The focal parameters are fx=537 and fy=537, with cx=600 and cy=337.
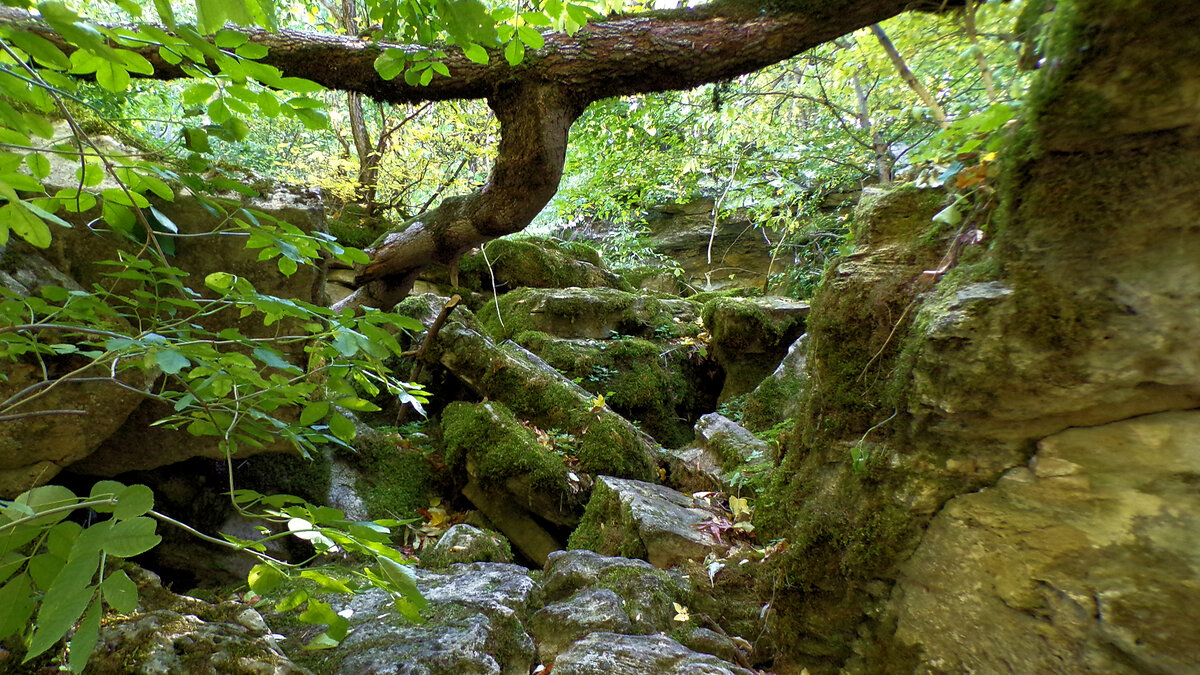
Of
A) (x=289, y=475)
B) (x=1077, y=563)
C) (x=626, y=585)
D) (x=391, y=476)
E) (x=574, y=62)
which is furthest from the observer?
(x=391, y=476)

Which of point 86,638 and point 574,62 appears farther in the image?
point 574,62

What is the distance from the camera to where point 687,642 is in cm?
225

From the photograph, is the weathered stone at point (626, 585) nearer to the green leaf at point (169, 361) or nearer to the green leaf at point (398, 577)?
the green leaf at point (398, 577)

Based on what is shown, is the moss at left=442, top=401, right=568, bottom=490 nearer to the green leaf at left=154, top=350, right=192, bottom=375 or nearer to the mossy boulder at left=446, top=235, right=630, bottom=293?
the green leaf at left=154, top=350, right=192, bottom=375

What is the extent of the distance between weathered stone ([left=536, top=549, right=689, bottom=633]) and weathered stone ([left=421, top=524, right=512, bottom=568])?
0.58 meters

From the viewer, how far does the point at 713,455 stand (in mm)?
4492

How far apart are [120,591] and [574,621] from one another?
1.79 m

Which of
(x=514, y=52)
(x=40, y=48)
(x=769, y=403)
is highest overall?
A: (x=514, y=52)

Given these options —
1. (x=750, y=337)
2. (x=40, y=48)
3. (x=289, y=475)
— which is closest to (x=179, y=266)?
(x=289, y=475)

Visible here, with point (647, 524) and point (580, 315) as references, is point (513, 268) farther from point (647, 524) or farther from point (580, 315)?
point (647, 524)

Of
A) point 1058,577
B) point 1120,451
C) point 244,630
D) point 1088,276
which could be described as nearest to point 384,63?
point 244,630

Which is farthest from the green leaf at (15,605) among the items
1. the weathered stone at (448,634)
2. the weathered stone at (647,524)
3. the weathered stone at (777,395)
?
the weathered stone at (777,395)

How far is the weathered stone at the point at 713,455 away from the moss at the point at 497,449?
1.08 meters

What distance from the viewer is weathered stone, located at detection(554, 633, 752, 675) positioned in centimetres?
177
